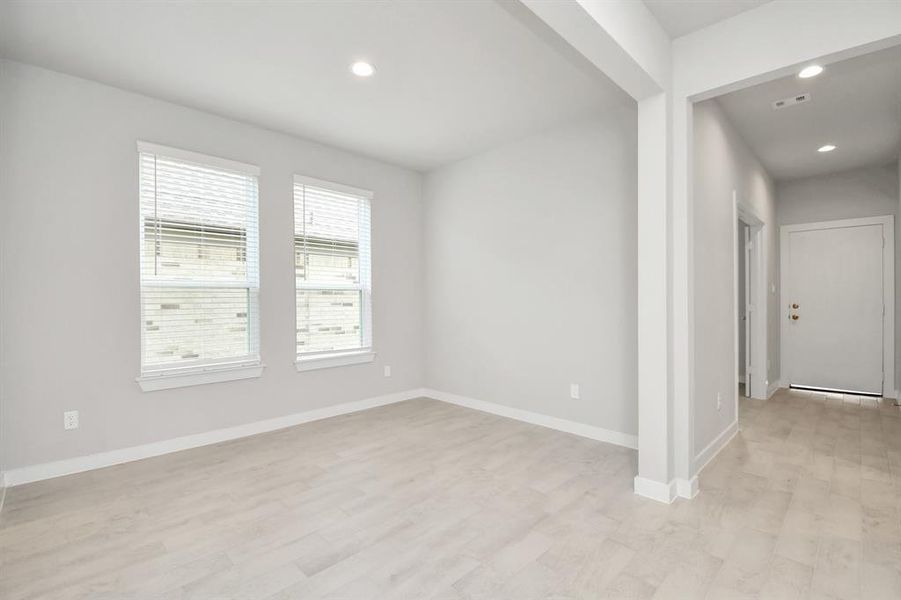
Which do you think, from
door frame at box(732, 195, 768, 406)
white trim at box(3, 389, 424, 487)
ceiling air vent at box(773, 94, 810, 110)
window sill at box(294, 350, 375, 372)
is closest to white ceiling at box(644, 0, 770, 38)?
ceiling air vent at box(773, 94, 810, 110)

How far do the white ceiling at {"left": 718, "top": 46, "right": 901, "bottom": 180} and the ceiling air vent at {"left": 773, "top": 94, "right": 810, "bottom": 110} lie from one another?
46 millimetres

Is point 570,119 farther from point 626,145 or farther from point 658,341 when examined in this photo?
point 658,341

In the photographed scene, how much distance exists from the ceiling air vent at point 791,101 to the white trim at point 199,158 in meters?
4.38

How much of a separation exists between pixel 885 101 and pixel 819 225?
8.30 ft

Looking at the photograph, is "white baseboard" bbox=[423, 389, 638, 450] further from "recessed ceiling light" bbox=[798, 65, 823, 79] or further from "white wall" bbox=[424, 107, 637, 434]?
"recessed ceiling light" bbox=[798, 65, 823, 79]

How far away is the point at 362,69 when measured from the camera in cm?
297

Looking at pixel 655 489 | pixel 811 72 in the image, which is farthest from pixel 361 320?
pixel 811 72

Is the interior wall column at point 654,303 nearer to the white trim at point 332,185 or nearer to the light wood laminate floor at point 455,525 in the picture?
the light wood laminate floor at point 455,525

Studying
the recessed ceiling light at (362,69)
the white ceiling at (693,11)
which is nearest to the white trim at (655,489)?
the white ceiling at (693,11)

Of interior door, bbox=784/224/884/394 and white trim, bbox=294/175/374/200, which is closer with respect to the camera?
white trim, bbox=294/175/374/200

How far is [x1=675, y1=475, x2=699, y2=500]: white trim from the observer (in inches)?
104

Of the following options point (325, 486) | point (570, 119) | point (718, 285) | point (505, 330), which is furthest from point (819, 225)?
point (325, 486)

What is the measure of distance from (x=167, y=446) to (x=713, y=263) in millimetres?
4464

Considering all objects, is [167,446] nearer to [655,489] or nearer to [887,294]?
[655,489]
